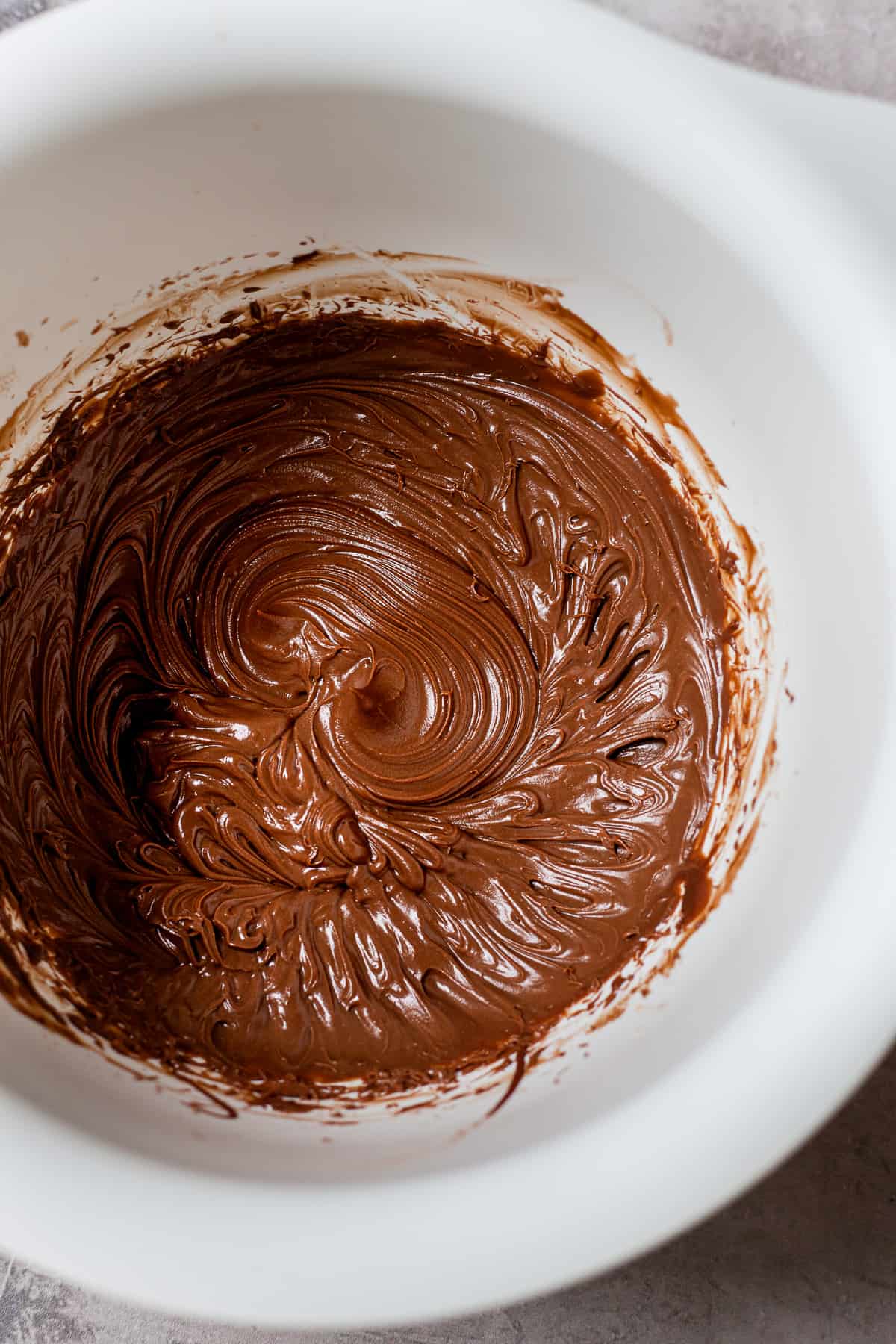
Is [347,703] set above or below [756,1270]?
above

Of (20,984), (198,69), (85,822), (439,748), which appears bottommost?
(20,984)

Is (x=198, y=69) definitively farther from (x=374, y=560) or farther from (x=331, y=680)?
(x=331, y=680)

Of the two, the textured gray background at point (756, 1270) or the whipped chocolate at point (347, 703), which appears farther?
the textured gray background at point (756, 1270)

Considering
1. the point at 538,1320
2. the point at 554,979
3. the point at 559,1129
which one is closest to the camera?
the point at 559,1129

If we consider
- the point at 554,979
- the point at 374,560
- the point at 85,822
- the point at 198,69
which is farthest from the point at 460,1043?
the point at 198,69
